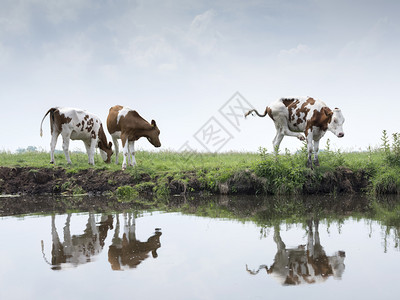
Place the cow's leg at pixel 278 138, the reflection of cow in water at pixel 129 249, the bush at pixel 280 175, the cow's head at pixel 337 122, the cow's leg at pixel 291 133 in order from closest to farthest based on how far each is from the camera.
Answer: the reflection of cow in water at pixel 129 249 < the bush at pixel 280 175 < the cow's head at pixel 337 122 < the cow's leg at pixel 291 133 < the cow's leg at pixel 278 138

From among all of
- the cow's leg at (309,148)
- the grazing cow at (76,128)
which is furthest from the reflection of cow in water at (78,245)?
the grazing cow at (76,128)

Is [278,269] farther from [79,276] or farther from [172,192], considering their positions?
[172,192]

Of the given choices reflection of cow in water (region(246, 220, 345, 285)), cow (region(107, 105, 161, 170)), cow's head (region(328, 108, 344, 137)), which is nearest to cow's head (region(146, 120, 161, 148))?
cow (region(107, 105, 161, 170))

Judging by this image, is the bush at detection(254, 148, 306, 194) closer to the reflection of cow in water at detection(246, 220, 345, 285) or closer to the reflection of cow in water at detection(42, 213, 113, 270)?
the reflection of cow in water at detection(42, 213, 113, 270)

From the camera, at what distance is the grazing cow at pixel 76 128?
15.1 metres

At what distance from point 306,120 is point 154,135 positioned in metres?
5.75

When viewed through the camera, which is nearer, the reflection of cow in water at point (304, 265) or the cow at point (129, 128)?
the reflection of cow in water at point (304, 265)

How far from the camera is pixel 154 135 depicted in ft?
50.4

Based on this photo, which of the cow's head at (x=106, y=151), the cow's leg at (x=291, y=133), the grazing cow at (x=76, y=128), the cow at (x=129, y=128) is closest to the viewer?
the cow's leg at (x=291, y=133)

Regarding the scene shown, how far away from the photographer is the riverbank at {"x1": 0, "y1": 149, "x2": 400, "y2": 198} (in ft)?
39.9

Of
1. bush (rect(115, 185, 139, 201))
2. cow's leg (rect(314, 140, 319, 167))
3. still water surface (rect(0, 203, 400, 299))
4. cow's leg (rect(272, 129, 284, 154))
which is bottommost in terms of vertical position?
still water surface (rect(0, 203, 400, 299))

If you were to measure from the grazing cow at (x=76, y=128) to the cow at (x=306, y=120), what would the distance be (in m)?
6.73

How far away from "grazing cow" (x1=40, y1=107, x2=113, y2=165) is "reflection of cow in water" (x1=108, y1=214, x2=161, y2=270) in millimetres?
9092

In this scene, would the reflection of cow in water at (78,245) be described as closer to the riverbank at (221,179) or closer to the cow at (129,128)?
the riverbank at (221,179)
